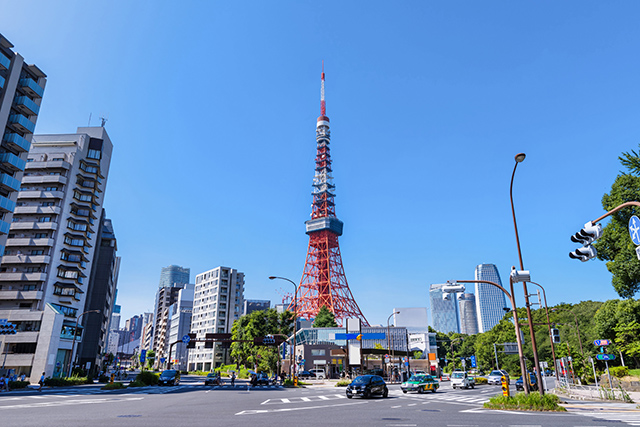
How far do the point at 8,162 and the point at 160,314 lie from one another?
455 ft

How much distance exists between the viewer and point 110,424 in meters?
12.3

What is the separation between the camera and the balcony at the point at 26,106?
51.2 meters

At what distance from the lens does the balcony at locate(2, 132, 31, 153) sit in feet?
163

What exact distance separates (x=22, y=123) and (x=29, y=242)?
1899cm

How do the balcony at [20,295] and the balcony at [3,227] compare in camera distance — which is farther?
the balcony at [20,295]

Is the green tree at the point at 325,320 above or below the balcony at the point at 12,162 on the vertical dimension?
below

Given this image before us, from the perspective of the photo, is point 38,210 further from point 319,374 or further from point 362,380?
point 362,380

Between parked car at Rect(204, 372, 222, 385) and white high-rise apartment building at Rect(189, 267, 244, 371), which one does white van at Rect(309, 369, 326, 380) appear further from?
white high-rise apartment building at Rect(189, 267, 244, 371)

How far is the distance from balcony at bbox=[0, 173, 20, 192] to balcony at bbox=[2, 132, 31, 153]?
4109mm

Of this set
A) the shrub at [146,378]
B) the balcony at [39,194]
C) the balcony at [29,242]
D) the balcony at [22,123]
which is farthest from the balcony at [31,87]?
the shrub at [146,378]

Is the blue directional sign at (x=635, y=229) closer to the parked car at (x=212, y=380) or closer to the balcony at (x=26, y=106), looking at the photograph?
the parked car at (x=212, y=380)

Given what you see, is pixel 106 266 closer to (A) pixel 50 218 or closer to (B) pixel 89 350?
(B) pixel 89 350

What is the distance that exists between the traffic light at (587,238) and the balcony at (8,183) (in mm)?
57145

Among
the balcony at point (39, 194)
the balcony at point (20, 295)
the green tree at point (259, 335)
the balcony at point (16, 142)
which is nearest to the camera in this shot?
the balcony at point (16, 142)
